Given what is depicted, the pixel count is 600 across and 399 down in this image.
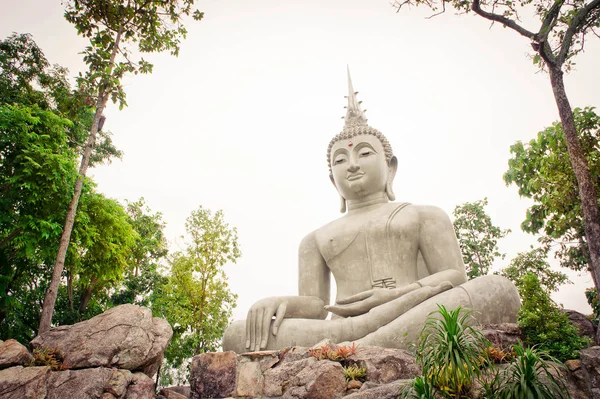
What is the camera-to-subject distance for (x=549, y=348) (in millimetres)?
4484

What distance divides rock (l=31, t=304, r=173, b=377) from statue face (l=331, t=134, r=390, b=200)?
3.88 metres

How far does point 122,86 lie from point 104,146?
9.36 metres

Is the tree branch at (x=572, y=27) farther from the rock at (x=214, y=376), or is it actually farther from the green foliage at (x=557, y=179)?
the rock at (x=214, y=376)

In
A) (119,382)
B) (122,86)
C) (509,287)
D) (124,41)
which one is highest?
(124,41)

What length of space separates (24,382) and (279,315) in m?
3.25

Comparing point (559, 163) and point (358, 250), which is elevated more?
point (559, 163)

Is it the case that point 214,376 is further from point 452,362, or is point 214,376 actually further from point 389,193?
point 389,193

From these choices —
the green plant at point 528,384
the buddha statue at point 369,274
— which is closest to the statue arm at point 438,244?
the buddha statue at point 369,274

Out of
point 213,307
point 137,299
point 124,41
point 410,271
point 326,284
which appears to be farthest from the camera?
point 137,299

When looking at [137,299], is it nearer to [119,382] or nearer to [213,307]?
[213,307]

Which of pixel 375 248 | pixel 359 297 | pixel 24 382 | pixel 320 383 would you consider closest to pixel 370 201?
pixel 375 248

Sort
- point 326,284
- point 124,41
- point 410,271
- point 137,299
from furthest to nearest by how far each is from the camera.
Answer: point 137,299 → point 124,41 → point 326,284 → point 410,271

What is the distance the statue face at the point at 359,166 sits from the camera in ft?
24.6

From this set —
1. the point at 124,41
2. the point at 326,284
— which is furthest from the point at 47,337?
the point at 124,41
